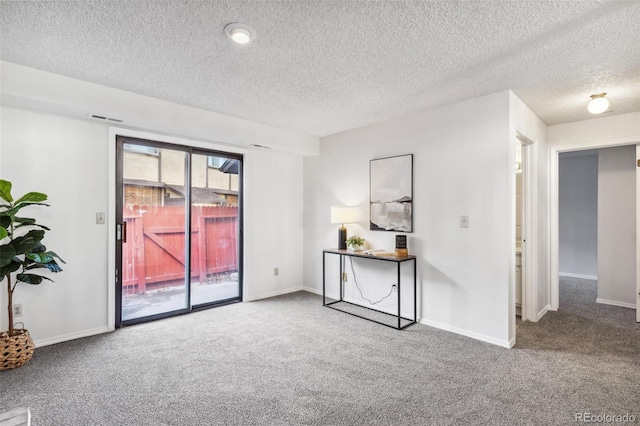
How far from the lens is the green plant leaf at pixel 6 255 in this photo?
2.46 meters

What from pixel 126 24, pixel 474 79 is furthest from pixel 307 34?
pixel 474 79

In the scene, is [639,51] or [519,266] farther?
[519,266]

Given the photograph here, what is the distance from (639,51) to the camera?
7.50ft

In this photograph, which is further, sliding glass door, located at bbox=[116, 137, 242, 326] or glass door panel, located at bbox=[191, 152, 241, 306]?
glass door panel, located at bbox=[191, 152, 241, 306]

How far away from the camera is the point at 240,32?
2.06m

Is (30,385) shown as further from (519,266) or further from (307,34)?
(519,266)

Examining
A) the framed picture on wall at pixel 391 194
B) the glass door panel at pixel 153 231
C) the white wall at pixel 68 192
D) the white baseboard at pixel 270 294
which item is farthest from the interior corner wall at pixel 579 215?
the glass door panel at pixel 153 231

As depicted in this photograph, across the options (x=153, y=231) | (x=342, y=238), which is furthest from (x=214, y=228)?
(x=342, y=238)

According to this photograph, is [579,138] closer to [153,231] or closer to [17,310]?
[153,231]

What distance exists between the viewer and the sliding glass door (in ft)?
11.7

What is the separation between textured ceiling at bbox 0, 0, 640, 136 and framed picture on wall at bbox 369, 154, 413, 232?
2.48 ft

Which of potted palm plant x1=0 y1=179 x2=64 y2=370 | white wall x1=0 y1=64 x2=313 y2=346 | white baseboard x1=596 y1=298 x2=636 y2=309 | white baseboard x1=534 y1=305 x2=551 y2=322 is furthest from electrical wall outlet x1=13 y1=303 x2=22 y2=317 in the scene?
white baseboard x1=596 y1=298 x2=636 y2=309

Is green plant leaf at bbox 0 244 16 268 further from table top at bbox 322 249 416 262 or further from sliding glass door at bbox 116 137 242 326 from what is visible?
table top at bbox 322 249 416 262

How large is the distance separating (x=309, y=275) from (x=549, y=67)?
387cm
